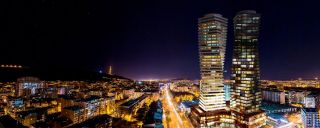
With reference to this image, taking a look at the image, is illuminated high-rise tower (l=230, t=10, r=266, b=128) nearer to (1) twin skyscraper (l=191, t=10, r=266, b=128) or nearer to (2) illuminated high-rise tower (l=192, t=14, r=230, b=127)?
(1) twin skyscraper (l=191, t=10, r=266, b=128)

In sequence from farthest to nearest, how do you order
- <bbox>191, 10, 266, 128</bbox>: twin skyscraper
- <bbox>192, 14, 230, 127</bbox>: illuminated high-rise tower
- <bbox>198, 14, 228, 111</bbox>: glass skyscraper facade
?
<bbox>198, 14, 228, 111</bbox>: glass skyscraper facade < <bbox>192, 14, 230, 127</bbox>: illuminated high-rise tower < <bbox>191, 10, 266, 128</bbox>: twin skyscraper

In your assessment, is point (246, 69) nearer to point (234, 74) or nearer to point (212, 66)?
point (234, 74)

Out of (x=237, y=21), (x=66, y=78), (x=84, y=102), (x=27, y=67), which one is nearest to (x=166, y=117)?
(x=84, y=102)

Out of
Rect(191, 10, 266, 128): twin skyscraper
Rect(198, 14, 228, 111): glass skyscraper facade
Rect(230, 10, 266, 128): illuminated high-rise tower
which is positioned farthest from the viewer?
Rect(198, 14, 228, 111): glass skyscraper facade

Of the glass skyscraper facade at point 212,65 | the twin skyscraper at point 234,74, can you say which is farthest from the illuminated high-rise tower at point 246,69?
the glass skyscraper facade at point 212,65

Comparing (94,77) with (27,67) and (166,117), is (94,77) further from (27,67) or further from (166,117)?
(166,117)

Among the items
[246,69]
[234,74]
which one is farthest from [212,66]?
[246,69]

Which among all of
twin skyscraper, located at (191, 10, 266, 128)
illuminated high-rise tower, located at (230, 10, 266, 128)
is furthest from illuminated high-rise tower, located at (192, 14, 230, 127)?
illuminated high-rise tower, located at (230, 10, 266, 128)
